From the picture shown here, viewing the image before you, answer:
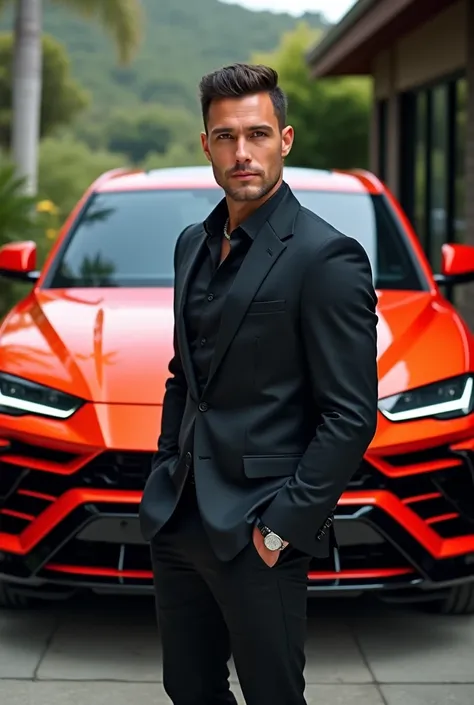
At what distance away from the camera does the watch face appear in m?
2.49

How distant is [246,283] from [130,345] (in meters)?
2.08

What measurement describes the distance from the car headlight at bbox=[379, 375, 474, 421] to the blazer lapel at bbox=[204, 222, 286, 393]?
1.73 metres

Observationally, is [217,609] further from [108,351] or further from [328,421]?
[108,351]

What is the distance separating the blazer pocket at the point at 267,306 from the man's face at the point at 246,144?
0.72ft

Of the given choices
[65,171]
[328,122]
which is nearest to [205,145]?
[328,122]

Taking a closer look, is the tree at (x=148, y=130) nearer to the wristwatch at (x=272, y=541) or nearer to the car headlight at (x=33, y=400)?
the car headlight at (x=33, y=400)

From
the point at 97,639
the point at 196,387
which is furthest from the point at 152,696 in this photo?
the point at 196,387

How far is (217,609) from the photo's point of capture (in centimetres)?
276

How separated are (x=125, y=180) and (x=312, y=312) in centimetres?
379

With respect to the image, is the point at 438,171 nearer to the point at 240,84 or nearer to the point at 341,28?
the point at 341,28

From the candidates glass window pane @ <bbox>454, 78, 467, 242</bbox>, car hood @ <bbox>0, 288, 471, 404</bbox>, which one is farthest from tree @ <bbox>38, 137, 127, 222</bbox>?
car hood @ <bbox>0, 288, 471, 404</bbox>

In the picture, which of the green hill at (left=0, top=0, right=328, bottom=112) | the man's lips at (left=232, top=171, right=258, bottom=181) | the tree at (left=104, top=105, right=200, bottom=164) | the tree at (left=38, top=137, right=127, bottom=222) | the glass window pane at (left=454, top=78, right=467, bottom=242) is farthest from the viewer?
the green hill at (left=0, top=0, right=328, bottom=112)

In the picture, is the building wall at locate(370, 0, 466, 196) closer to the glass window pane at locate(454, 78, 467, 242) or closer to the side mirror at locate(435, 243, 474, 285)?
the glass window pane at locate(454, 78, 467, 242)

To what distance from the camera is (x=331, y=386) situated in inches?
98.1
